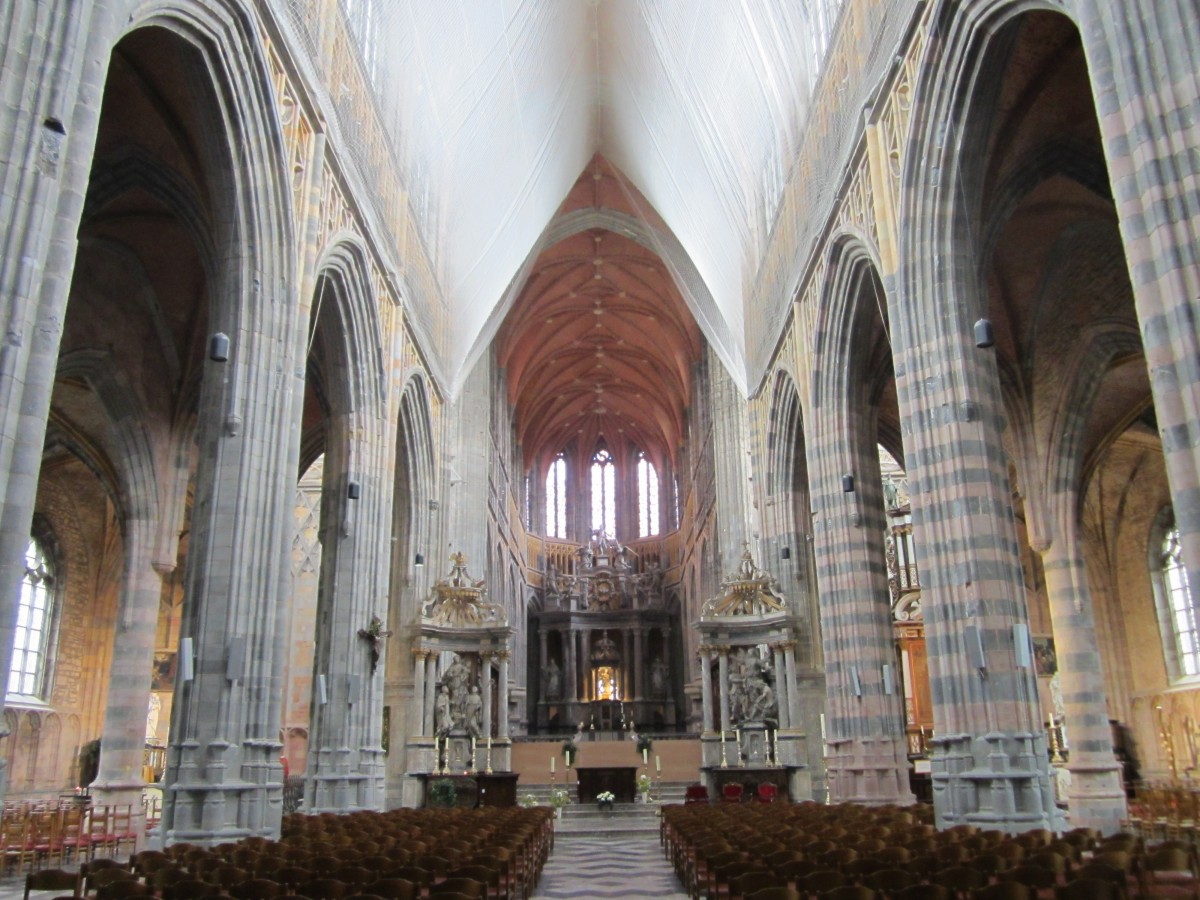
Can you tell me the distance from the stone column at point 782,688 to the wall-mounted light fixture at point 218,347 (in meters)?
16.2

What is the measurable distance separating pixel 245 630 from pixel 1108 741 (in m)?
17.0

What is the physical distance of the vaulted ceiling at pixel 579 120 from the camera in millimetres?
22984

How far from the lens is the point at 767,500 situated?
94.8 feet

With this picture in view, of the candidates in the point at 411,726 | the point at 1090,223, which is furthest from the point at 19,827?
the point at 1090,223

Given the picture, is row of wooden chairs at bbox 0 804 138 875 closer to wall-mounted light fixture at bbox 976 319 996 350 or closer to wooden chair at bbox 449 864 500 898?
wooden chair at bbox 449 864 500 898

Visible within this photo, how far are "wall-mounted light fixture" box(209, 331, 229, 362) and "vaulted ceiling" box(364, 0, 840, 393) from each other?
9.38 m

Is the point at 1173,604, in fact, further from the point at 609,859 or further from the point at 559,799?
the point at 609,859

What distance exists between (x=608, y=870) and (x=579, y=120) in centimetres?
2597

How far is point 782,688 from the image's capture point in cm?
2575

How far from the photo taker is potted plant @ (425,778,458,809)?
24484 mm

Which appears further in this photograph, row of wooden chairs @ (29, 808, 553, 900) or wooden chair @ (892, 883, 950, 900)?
row of wooden chairs @ (29, 808, 553, 900)

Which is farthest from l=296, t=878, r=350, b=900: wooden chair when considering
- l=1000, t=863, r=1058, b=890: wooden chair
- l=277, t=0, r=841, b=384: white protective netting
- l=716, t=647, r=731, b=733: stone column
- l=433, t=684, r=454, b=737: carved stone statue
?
l=716, t=647, r=731, b=733: stone column

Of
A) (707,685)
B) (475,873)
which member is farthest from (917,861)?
(707,685)

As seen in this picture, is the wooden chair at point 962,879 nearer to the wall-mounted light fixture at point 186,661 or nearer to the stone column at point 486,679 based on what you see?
the wall-mounted light fixture at point 186,661
